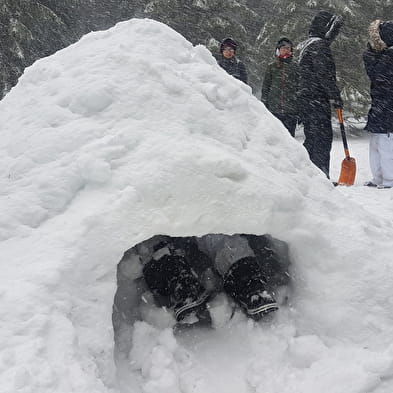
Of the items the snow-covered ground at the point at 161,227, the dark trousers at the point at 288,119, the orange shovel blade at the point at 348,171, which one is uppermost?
the snow-covered ground at the point at 161,227

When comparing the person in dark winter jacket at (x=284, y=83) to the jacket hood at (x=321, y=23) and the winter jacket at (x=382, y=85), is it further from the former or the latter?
the winter jacket at (x=382, y=85)

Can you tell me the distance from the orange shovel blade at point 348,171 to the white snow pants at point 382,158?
0.80 ft

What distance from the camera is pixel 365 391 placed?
1.85m

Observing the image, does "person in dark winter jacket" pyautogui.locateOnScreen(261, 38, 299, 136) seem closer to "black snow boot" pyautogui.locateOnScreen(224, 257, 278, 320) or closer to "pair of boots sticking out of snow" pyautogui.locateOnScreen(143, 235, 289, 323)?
"pair of boots sticking out of snow" pyautogui.locateOnScreen(143, 235, 289, 323)

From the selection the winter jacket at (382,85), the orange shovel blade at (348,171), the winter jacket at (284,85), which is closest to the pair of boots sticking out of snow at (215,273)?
the winter jacket at (382,85)

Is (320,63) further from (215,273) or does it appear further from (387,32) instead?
(215,273)

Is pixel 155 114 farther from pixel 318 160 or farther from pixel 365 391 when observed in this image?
pixel 318 160

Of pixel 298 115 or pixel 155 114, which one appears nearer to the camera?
pixel 155 114

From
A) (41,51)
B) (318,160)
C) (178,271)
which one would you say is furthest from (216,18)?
(178,271)

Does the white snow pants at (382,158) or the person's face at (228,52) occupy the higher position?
the person's face at (228,52)

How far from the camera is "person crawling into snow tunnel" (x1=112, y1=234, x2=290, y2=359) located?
232 cm

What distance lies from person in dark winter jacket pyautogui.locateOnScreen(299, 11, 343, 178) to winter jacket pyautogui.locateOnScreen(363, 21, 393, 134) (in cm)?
42

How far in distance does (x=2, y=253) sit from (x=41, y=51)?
9734mm

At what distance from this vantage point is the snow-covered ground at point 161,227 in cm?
177
